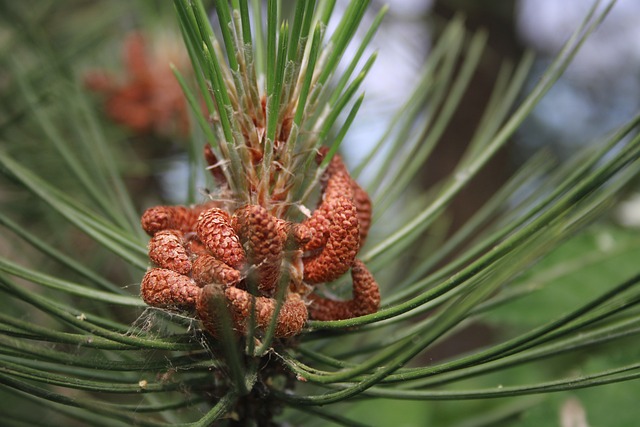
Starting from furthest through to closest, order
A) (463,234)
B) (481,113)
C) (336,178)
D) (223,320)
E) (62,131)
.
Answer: (481,113), (62,131), (463,234), (336,178), (223,320)

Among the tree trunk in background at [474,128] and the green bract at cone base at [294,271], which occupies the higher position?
the tree trunk in background at [474,128]

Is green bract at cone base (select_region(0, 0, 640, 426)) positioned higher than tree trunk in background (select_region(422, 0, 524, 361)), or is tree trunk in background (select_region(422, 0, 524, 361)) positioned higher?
tree trunk in background (select_region(422, 0, 524, 361))

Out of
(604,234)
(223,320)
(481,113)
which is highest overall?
(481,113)

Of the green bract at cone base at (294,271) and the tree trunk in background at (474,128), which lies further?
the tree trunk in background at (474,128)

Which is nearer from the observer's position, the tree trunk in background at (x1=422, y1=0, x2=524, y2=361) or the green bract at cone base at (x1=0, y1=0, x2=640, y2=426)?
the green bract at cone base at (x1=0, y1=0, x2=640, y2=426)

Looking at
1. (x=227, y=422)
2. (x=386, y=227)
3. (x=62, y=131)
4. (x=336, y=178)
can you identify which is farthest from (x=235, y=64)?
(x=62, y=131)

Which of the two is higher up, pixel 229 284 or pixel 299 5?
pixel 299 5

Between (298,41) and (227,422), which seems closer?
(298,41)

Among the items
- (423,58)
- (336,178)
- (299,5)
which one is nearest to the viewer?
(299,5)

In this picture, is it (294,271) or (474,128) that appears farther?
(474,128)

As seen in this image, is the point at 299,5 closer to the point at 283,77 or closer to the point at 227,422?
the point at 283,77

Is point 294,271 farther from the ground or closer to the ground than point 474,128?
closer to the ground
